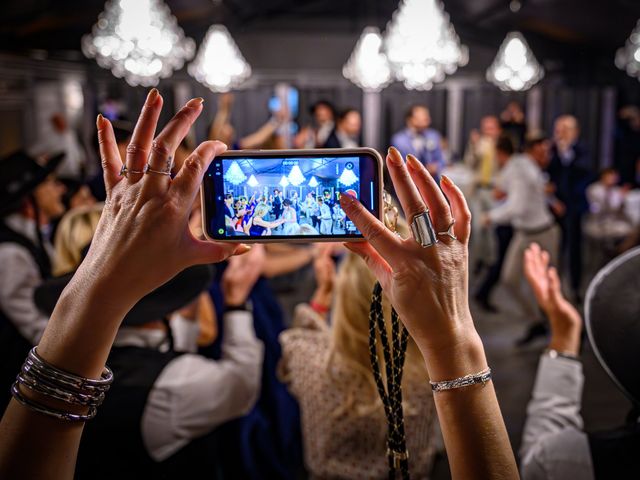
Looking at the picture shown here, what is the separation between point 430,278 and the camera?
0.65 m

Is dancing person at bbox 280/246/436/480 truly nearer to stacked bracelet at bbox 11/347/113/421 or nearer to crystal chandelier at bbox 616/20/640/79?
stacked bracelet at bbox 11/347/113/421

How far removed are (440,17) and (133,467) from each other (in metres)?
3.80

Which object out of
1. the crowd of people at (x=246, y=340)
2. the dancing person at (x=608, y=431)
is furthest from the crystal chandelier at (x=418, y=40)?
the dancing person at (x=608, y=431)

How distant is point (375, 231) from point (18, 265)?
171cm

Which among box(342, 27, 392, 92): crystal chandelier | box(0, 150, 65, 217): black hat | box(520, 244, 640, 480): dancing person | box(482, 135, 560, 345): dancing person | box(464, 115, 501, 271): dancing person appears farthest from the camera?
box(464, 115, 501, 271): dancing person

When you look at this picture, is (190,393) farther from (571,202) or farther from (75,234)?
(571,202)

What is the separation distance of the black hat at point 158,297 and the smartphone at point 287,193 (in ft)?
1.69

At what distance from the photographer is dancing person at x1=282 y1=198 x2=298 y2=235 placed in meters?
0.77

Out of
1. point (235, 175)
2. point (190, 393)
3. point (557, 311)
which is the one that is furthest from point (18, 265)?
point (557, 311)

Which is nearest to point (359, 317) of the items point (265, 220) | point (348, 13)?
point (265, 220)

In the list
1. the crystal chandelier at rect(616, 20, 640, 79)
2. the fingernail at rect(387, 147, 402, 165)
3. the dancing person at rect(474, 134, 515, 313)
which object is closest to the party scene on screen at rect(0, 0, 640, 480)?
the fingernail at rect(387, 147, 402, 165)

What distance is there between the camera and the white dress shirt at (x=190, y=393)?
1236 millimetres

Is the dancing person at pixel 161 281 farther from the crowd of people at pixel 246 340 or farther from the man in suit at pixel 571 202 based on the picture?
the man in suit at pixel 571 202

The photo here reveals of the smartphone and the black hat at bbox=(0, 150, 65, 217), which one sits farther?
the black hat at bbox=(0, 150, 65, 217)
